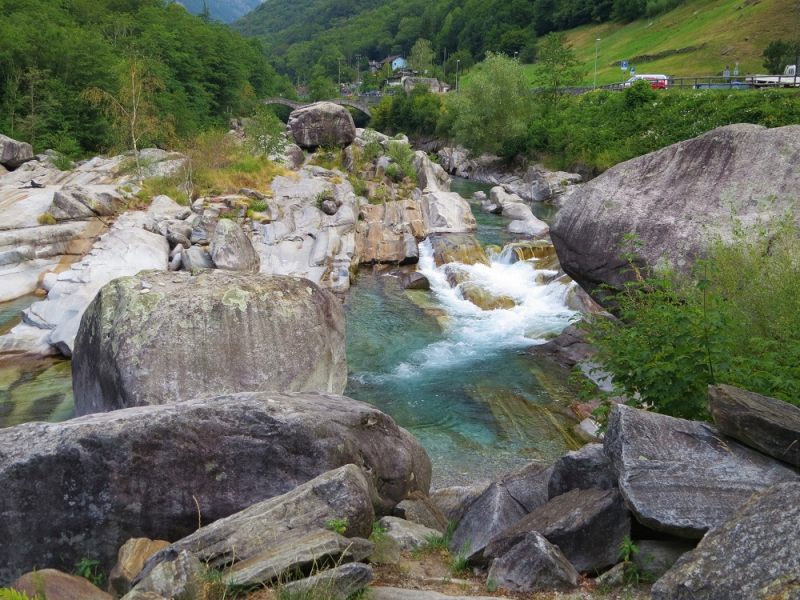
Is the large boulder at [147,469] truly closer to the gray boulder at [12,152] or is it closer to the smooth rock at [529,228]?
the smooth rock at [529,228]

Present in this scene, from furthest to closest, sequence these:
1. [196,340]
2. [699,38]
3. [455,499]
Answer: [699,38]
[196,340]
[455,499]

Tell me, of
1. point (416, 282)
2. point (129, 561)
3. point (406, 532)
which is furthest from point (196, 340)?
point (416, 282)

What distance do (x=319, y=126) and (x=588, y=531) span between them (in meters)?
46.1

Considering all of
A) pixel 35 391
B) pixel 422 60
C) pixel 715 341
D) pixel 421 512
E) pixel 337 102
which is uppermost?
pixel 422 60

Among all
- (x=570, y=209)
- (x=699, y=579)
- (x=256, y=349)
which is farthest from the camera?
(x=570, y=209)

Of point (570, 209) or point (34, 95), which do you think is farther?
point (34, 95)

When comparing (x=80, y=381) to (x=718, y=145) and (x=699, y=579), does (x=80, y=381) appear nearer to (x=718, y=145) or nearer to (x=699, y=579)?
(x=699, y=579)

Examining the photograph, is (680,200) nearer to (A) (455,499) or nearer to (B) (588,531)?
(A) (455,499)

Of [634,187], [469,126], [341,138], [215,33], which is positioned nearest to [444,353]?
[634,187]

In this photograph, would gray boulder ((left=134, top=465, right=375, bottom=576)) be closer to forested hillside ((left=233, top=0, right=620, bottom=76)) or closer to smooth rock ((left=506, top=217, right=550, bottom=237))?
smooth rock ((left=506, top=217, right=550, bottom=237))

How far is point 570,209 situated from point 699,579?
40.0ft

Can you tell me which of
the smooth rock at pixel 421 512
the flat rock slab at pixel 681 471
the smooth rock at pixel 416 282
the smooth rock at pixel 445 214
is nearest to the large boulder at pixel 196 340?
the smooth rock at pixel 421 512

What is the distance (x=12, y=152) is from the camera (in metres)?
35.3

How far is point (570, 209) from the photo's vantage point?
50.3ft
